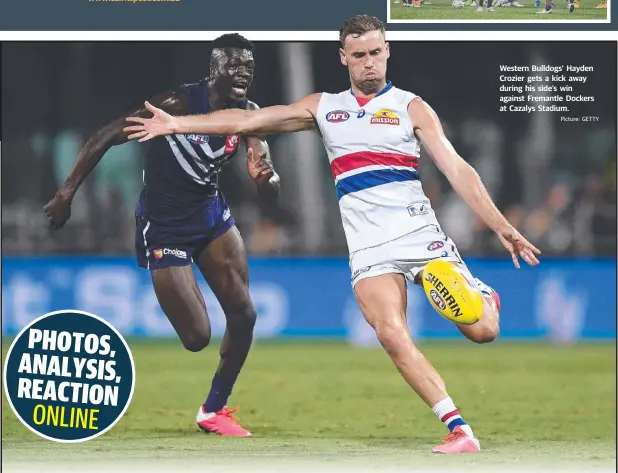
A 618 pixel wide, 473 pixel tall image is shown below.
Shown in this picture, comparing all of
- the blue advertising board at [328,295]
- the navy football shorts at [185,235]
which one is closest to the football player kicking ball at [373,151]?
the navy football shorts at [185,235]

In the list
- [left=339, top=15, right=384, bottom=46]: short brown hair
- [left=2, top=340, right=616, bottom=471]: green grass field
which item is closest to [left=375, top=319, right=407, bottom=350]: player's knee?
[left=2, top=340, right=616, bottom=471]: green grass field

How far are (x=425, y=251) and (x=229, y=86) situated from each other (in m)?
2.12

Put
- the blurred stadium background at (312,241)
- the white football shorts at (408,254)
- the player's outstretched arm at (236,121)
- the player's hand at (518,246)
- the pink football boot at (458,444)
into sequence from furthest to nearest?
the blurred stadium background at (312,241), the white football shorts at (408,254), the player's outstretched arm at (236,121), the pink football boot at (458,444), the player's hand at (518,246)

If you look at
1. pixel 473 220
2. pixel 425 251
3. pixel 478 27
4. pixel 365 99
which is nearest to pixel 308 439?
pixel 425 251

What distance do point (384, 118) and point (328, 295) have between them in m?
7.01

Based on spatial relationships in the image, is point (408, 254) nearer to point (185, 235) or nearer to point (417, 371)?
point (417, 371)

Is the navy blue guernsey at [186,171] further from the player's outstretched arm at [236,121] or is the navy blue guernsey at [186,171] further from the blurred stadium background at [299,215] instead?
the blurred stadium background at [299,215]

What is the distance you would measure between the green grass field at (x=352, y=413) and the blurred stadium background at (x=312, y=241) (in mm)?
69

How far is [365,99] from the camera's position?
364 inches

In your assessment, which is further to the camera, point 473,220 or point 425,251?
point 473,220

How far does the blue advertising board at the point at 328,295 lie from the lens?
1500 cm

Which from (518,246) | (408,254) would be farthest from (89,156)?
(518,246)

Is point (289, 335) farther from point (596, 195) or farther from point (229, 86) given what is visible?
point (229, 86)

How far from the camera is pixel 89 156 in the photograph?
10.1m
